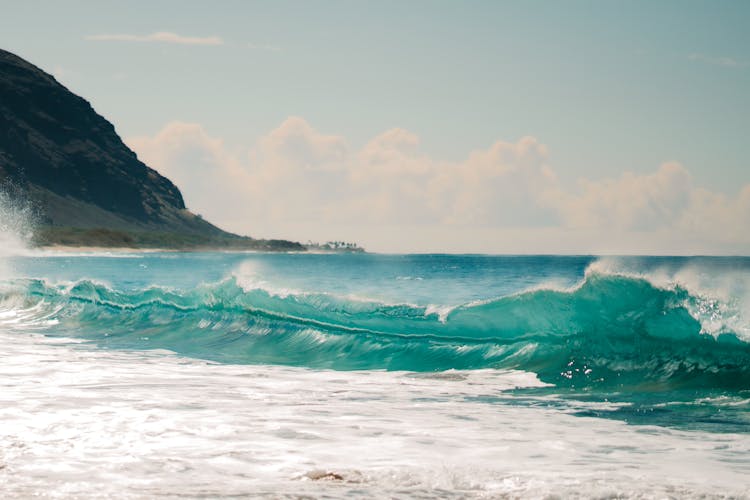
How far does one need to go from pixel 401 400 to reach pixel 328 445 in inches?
122

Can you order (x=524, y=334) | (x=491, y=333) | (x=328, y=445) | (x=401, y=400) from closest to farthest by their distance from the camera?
(x=328, y=445)
(x=401, y=400)
(x=524, y=334)
(x=491, y=333)

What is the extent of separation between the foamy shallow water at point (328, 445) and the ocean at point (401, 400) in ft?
0.10

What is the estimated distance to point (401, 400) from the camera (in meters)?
11.2

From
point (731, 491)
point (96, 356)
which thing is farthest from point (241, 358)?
point (731, 491)

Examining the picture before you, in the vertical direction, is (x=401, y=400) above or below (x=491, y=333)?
below

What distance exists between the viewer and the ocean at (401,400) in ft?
22.9

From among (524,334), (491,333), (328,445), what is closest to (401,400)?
(328,445)

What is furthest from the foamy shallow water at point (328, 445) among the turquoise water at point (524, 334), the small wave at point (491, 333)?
the small wave at point (491, 333)

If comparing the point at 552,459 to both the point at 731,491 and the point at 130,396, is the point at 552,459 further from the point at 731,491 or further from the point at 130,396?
the point at 130,396

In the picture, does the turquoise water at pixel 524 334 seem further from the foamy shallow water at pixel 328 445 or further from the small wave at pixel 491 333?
the foamy shallow water at pixel 328 445

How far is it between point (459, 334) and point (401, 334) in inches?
53.0

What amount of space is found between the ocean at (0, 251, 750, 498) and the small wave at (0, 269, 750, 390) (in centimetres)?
6

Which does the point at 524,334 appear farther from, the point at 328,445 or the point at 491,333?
the point at 328,445

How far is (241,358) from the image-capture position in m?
16.9
